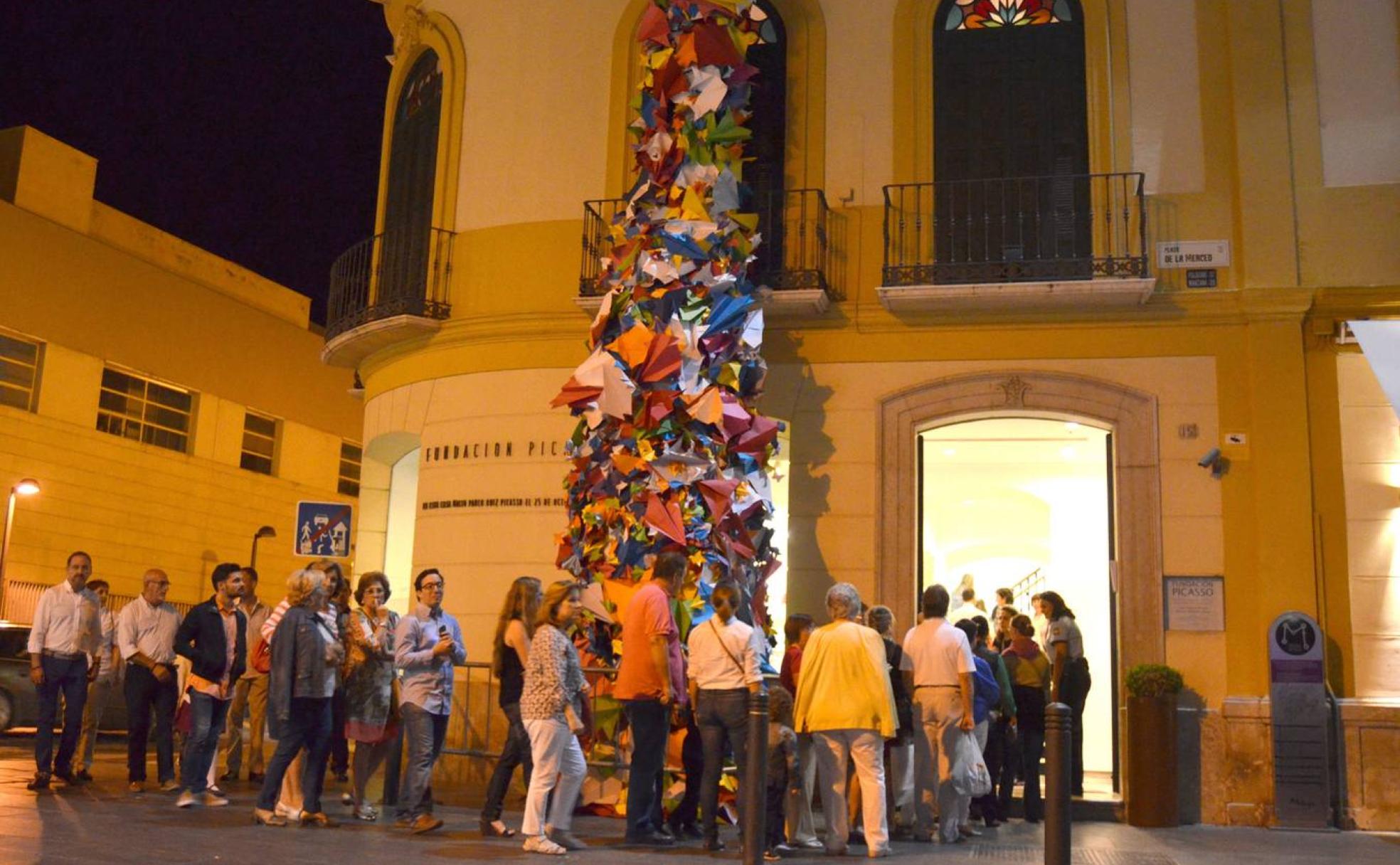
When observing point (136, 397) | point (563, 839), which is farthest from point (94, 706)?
point (136, 397)

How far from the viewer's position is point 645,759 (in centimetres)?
885

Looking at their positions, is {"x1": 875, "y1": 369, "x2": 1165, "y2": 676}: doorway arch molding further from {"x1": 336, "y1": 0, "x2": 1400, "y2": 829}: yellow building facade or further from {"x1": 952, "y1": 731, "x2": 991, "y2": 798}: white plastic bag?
{"x1": 952, "y1": 731, "x2": 991, "y2": 798}: white plastic bag

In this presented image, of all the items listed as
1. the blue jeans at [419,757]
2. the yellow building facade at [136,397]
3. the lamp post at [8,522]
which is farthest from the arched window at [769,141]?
the yellow building facade at [136,397]

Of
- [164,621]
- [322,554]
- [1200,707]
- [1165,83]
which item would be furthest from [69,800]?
[1165,83]

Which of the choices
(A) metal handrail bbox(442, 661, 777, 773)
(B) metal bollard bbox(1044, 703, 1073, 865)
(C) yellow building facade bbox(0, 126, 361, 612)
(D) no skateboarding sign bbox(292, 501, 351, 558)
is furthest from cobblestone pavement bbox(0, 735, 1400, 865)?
(C) yellow building facade bbox(0, 126, 361, 612)

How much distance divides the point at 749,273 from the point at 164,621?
6.48m

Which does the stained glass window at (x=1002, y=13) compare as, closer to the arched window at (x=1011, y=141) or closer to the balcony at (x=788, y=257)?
the arched window at (x=1011, y=141)

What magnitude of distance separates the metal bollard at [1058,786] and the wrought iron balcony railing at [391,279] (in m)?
9.85

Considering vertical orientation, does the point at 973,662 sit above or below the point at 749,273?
below

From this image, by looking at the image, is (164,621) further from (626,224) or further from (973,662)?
(973,662)

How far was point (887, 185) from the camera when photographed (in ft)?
45.3

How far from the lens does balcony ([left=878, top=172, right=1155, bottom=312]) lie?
42.9 ft

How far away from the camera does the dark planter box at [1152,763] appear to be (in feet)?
38.6

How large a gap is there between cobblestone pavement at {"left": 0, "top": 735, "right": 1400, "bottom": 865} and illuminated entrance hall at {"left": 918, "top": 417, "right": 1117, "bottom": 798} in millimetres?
2628
